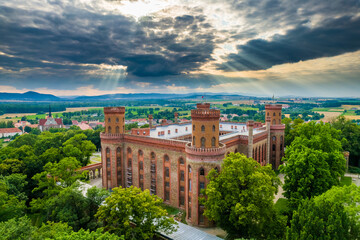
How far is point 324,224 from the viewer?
2442 centimetres

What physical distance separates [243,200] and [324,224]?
415 inches

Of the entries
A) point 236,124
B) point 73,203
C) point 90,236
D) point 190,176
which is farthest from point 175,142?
point 236,124

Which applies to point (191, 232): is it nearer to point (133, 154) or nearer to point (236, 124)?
point (133, 154)

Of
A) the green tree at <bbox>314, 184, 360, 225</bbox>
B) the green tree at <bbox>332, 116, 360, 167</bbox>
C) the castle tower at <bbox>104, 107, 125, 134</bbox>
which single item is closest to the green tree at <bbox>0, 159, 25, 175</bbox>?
the castle tower at <bbox>104, 107, 125, 134</bbox>

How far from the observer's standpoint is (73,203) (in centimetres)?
3922

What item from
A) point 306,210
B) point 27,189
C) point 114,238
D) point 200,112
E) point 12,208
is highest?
point 200,112

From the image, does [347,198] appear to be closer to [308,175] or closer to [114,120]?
[308,175]

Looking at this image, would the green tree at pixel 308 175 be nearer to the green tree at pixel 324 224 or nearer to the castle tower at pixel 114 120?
the green tree at pixel 324 224

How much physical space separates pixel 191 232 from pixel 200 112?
20.5m

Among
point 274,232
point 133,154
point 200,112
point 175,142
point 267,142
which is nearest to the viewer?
point 274,232

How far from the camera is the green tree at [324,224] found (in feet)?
76.8

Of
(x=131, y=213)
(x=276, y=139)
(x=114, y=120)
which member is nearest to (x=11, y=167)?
(x=114, y=120)

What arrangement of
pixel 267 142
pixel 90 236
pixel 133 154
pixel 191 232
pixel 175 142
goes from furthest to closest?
pixel 267 142 → pixel 133 154 → pixel 175 142 → pixel 191 232 → pixel 90 236

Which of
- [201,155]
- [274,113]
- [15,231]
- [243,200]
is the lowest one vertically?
[15,231]
